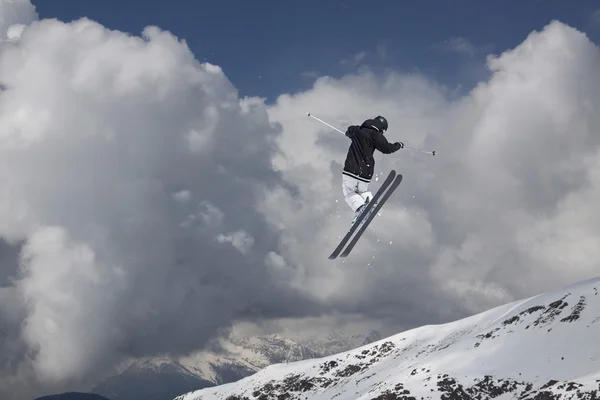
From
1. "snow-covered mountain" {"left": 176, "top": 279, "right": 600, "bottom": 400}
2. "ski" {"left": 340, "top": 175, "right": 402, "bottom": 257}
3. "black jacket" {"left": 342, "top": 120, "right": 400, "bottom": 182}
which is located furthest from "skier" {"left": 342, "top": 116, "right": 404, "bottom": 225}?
"snow-covered mountain" {"left": 176, "top": 279, "right": 600, "bottom": 400}

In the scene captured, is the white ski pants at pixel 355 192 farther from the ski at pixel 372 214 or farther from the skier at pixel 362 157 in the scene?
the ski at pixel 372 214

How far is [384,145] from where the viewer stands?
75.3 feet

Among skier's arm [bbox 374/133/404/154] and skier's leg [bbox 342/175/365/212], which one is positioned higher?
skier's arm [bbox 374/133/404/154]

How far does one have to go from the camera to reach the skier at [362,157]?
75.6ft

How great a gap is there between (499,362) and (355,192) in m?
87.4

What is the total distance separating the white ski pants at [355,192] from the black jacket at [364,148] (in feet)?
1.07

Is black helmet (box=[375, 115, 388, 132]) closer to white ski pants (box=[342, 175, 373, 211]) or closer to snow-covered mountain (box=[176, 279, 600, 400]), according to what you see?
white ski pants (box=[342, 175, 373, 211])

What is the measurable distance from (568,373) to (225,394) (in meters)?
129

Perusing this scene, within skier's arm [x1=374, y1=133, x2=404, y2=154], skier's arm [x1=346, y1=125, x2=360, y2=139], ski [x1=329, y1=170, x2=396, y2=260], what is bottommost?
ski [x1=329, y1=170, x2=396, y2=260]

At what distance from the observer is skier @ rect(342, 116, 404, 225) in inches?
907

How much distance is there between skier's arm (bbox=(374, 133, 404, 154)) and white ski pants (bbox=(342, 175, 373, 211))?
1.71 m

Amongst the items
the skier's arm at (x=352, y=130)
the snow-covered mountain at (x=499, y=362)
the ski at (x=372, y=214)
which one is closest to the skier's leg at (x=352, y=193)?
the ski at (x=372, y=214)

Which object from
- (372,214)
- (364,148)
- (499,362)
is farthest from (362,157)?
(499,362)

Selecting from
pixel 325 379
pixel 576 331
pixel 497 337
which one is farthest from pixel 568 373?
pixel 325 379
